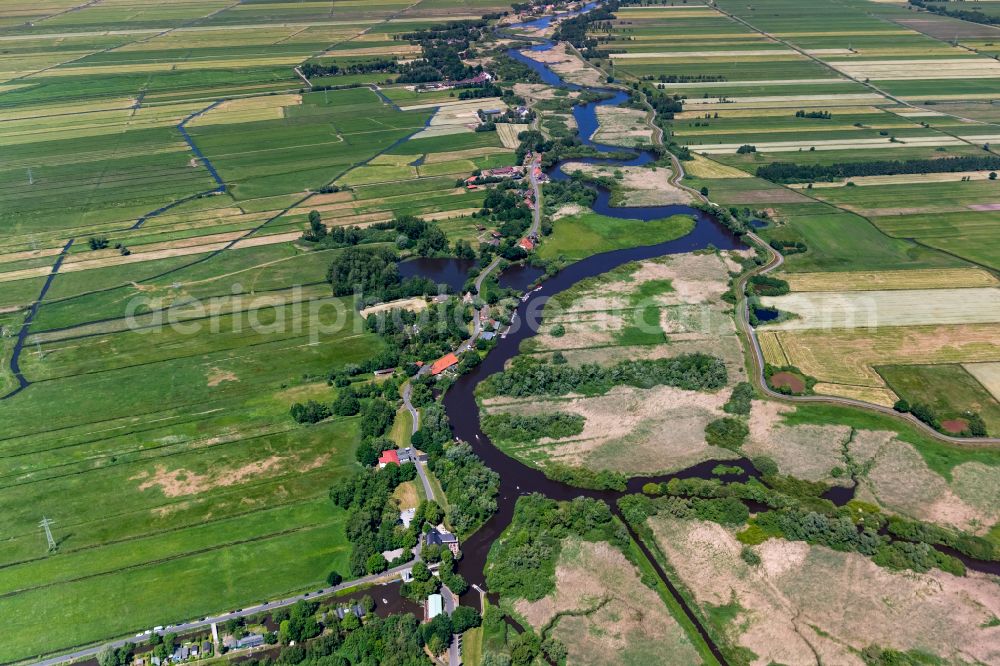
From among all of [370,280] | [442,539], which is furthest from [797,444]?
[370,280]

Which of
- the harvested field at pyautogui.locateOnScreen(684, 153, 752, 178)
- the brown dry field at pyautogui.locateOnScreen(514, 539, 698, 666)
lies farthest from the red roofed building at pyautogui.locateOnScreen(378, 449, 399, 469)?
the harvested field at pyautogui.locateOnScreen(684, 153, 752, 178)

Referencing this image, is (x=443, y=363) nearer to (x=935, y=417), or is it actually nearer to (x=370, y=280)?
(x=370, y=280)

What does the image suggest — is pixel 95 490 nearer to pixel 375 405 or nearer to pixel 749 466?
pixel 375 405

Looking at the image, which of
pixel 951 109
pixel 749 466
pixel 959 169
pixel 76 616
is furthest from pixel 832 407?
pixel 951 109

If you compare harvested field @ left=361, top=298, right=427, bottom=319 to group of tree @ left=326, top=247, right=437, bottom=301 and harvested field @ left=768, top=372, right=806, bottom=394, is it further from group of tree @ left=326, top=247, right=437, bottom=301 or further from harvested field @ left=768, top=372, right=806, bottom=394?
harvested field @ left=768, top=372, right=806, bottom=394

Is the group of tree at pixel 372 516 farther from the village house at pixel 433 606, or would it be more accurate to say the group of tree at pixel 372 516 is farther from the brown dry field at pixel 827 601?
the brown dry field at pixel 827 601

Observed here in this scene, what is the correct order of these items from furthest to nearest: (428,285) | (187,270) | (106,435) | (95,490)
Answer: (187,270), (428,285), (106,435), (95,490)

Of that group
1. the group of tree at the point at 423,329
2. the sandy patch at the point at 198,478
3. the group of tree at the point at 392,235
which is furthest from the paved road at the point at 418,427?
the group of tree at the point at 392,235
